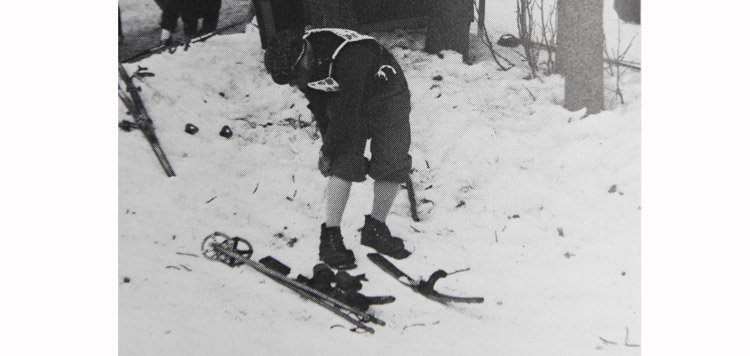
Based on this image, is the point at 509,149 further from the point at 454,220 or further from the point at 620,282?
the point at 620,282

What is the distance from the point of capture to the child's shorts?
2.90 meters

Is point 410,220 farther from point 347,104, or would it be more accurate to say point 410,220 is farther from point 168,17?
point 168,17

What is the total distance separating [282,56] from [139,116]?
0.63 m

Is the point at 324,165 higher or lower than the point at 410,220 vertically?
higher

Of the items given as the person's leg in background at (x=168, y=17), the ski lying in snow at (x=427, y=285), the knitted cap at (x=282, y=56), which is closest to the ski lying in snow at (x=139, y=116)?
the person's leg in background at (x=168, y=17)

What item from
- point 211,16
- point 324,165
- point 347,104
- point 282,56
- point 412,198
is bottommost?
point 412,198

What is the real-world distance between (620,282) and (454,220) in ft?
2.31

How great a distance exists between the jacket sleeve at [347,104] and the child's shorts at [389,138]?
0.09 m

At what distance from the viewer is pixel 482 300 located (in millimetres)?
2543

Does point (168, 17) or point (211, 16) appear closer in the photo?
point (168, 17)

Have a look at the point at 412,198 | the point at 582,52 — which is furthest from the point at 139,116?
the point at 582,52

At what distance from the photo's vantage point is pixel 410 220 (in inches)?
114

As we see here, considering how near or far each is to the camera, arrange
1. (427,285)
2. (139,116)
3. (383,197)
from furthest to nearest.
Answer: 1. (383,197)
2. (139,116)
3. (427,285)
